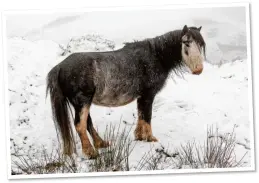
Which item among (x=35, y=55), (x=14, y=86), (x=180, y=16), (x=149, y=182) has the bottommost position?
(x=149, y=182)

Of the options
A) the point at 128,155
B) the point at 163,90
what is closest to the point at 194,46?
the point at 163,90

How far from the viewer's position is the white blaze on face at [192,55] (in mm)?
2215

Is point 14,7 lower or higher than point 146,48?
higher

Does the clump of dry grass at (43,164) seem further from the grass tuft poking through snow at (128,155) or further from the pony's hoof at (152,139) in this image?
the pony's hoof at (152,139)

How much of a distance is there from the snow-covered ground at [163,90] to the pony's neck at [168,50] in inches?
2.1

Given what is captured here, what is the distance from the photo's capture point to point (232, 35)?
7.29ft

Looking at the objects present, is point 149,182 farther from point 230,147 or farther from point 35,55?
point 35,55

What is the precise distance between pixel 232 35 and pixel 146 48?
1.52 feet

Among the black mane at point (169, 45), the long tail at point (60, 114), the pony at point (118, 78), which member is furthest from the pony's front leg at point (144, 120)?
the long tail at point (60, 114)

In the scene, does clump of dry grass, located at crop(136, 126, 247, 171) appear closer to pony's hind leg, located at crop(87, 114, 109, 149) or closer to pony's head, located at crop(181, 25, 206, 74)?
pony's hind leg, located at crop(87, 114, 109, 149)

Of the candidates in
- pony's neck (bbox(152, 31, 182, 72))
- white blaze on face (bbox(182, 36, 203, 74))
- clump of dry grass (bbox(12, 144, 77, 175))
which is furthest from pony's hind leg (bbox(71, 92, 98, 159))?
white blaze on face (bbox(182, 36, 203, 74))

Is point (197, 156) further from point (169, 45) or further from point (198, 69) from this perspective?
point (169, 45)

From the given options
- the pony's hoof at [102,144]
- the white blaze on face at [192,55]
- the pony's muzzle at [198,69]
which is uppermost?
the white blaze on face at [192,55]

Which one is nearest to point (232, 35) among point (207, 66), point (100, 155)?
point (207, 66)
